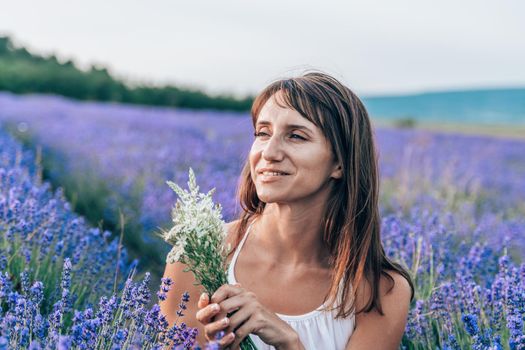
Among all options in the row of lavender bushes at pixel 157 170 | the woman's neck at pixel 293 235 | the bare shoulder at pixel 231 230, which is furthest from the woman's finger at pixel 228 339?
the row of lavender bushes at pixel 157 170

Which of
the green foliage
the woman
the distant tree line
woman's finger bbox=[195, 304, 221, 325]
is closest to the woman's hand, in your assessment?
woman's finger bbox=[195, 304, 221, 325]

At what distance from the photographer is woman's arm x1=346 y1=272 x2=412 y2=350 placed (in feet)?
6.75

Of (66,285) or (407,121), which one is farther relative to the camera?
(407,121)

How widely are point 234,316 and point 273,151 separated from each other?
0.51 metres

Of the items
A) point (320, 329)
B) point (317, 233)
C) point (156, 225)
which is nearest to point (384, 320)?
point (320, 329)

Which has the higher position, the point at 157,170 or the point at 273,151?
the point at 273,151

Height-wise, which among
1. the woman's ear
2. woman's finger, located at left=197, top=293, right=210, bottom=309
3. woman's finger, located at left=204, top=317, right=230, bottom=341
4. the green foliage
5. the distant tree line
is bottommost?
the green foliage

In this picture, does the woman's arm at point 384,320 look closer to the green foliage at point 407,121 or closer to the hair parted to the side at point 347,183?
the hair parted to the side at point 347,183

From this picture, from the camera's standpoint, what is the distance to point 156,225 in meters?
4.07

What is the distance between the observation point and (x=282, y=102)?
206 centimetres

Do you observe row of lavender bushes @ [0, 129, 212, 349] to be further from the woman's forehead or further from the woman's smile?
the woman's forehead

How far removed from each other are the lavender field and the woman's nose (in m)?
0.49

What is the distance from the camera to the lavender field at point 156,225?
192 centimetres

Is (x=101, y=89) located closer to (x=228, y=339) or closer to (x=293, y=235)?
(x=293, y=235)
